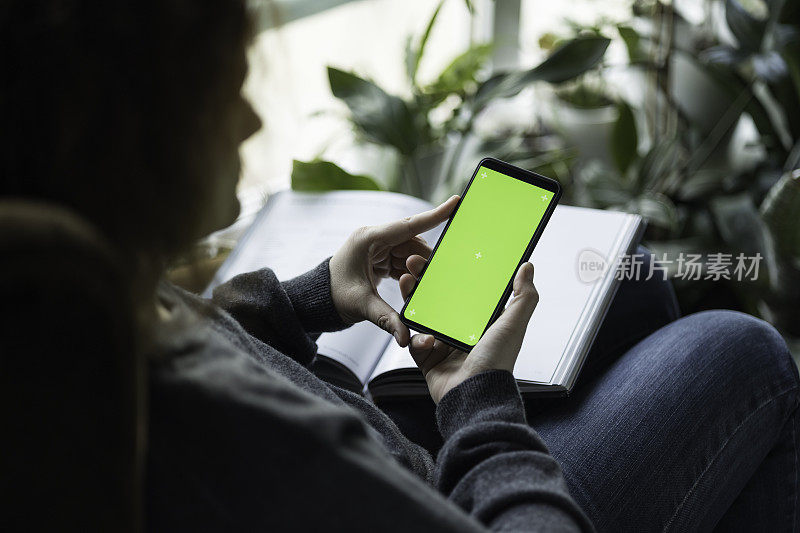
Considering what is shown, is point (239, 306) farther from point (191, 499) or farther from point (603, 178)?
point (603, 178)

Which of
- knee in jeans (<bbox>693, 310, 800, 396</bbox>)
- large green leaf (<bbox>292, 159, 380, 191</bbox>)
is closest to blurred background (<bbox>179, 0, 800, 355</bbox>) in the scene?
large green leaf (<bbox>292, 159, 380, 191</bbox>)

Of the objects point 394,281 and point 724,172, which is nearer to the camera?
point 394,281

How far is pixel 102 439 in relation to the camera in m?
0.36

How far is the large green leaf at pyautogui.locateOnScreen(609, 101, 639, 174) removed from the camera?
132cm

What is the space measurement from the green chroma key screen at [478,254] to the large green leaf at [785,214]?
0.49m

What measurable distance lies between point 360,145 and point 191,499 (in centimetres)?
106

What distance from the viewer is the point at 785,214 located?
1.06 m

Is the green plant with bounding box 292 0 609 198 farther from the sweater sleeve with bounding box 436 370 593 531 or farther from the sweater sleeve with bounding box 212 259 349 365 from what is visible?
the sweater sleeve with bounding box 436 370 593 531

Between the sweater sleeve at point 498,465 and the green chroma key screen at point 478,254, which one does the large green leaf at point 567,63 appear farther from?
the sweater sleeve at point 498,465

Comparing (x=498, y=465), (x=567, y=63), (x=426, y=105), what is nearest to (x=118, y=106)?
(x=498, y=465)

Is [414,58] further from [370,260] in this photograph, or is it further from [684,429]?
[684,429]

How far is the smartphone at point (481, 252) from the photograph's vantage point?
0.71 m

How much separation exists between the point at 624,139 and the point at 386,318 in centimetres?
80

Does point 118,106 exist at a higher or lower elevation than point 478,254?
higher
